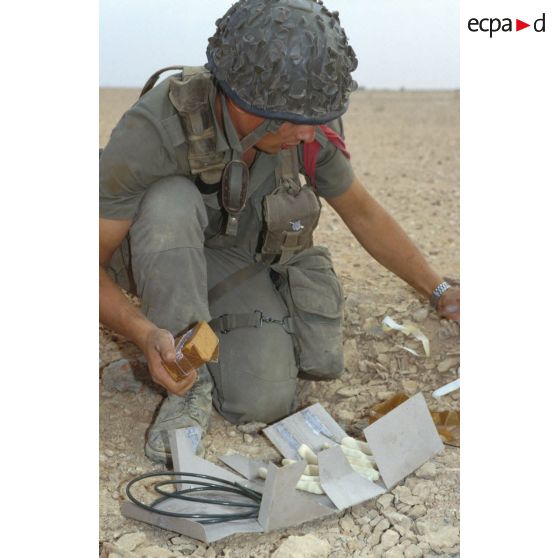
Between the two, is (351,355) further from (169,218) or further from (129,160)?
(129,160)

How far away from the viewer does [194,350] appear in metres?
2.34

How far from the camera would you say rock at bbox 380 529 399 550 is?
2206mm

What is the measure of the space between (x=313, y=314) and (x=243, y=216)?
447 mm

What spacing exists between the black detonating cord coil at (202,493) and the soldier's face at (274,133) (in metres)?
1.05

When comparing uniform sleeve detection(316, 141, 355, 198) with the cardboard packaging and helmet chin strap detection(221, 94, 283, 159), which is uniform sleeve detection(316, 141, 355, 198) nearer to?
helmet chin strap detection(221, 94, 283, 159)

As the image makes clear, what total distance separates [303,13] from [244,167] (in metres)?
0.50

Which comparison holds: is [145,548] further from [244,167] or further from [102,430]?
[244,167]

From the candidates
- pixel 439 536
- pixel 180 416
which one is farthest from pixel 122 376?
pixel 439 536

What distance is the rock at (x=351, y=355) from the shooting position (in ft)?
11.1

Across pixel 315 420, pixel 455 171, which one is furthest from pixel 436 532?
pixel 455 171

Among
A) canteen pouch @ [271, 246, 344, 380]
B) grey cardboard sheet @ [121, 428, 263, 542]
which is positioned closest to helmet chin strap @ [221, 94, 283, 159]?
canteen pouch @ [271, 246, 344, 380]

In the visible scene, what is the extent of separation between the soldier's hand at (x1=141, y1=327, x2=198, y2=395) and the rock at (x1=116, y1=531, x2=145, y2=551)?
0.45 m
